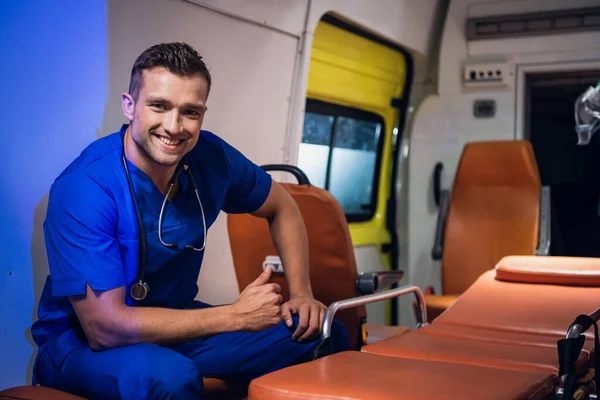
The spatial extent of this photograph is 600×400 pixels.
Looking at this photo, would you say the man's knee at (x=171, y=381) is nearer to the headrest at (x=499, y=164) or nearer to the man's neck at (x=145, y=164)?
the man's neck at (x=145, y=164)

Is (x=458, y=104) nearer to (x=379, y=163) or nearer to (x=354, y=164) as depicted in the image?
(x=379, y=163)

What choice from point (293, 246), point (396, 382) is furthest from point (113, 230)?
point (396, 382)

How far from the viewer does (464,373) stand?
1894mm

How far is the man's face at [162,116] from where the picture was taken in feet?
6.85

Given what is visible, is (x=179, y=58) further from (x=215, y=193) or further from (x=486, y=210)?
(x=486, y=210)

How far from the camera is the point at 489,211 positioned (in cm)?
456

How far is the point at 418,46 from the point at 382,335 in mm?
2444

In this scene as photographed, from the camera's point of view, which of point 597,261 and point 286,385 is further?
point 597,261

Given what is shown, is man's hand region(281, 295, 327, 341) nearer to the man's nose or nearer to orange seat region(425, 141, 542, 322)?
the man's nose

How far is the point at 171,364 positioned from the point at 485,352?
1013mm

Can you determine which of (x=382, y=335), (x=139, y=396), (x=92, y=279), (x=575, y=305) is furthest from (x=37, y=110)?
(x=575, y=305)

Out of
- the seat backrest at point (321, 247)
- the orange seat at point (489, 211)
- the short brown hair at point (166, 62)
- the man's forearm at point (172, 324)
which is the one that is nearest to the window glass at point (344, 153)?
the orange seat at point (489, 211)

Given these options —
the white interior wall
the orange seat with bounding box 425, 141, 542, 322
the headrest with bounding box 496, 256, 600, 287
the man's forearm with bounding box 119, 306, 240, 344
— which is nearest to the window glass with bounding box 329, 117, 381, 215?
the white interior wall

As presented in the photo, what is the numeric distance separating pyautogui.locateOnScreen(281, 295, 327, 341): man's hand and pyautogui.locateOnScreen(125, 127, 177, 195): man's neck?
57 cm
